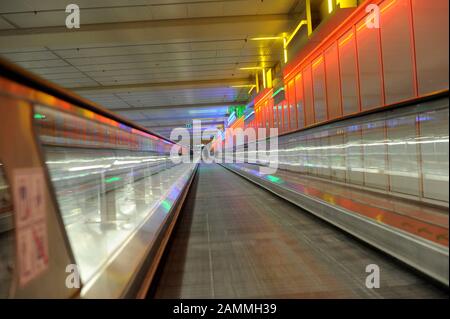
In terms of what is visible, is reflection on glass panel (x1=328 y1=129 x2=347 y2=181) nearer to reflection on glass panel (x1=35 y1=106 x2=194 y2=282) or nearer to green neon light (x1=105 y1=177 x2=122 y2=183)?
reflection on glass panel (x1=35 y1=106 x2=194 y2=282)

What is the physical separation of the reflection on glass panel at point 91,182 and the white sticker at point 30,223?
210 millimetres

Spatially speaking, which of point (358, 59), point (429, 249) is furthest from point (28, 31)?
point (429, 249)

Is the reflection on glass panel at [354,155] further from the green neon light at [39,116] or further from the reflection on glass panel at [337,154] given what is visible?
the green neon light at [39,116]

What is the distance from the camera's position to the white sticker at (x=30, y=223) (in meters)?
1.87

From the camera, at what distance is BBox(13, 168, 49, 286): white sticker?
73.7 inches

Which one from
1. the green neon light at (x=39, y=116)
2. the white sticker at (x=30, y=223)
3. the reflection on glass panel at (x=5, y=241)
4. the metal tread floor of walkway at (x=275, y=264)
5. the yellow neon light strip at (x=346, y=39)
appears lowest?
the metal tread floor of walkway at (x=275, y=264)

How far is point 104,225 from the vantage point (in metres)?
3.77

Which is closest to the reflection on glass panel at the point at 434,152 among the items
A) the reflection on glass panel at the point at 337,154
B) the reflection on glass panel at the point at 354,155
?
the reflection on glass panel at the point at 354,155

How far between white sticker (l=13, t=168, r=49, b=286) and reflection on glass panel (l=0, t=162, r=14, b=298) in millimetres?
1156

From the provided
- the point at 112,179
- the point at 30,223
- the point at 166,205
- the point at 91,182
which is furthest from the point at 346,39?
the point at 30,223

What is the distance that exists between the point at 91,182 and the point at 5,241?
8.36 feet

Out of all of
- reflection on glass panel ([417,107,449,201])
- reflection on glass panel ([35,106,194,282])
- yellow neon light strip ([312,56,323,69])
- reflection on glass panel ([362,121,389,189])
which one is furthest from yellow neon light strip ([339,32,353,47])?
reflection on glass panel ([35,106,194,282])

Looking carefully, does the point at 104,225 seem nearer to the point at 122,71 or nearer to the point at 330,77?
the point at 330,77

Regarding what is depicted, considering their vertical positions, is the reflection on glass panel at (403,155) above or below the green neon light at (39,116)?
below
